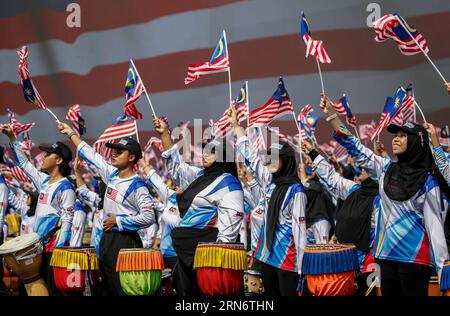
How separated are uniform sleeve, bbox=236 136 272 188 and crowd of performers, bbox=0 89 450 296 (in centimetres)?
1

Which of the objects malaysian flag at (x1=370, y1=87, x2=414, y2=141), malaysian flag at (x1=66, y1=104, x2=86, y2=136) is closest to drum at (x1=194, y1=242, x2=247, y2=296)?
malaysian flag at (x1=370, y1=87, x2=414, y2=141)

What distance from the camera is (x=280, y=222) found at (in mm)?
7281

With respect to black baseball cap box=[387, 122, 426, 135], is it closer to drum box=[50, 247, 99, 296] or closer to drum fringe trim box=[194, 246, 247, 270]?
drum fringe trim box=[194, 246, 247, 270]

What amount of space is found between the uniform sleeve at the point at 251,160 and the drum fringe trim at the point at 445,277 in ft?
7.56

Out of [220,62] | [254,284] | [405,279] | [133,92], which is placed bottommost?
[254,284]

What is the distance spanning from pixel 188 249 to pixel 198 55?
36.4ft

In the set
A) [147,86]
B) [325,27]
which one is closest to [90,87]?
[147,86]

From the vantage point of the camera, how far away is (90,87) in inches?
791

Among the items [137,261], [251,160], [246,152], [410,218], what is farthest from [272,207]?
[410,218]

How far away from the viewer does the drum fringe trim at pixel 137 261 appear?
22.3 ft

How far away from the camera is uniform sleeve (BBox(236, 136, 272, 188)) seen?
7.10 m

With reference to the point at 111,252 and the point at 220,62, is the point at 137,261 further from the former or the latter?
the point at 220,62

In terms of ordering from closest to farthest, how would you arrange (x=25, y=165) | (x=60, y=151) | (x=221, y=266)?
(x=221, y=266)
(x=60, y=151)
(x=25, y=165)
